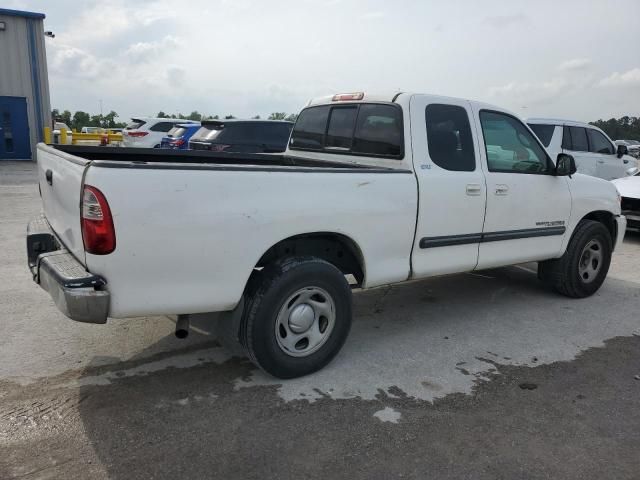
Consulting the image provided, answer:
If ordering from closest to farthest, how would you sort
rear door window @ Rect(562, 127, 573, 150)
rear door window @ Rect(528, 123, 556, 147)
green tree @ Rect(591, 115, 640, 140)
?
1. rear door window @ Rect(528, 123, 556, 147)
2. rear door window @ Rect(562, 127, 573, 150)
3. green tree @ Rect(591, 115, 640, 140)

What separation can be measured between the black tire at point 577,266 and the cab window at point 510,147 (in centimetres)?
90

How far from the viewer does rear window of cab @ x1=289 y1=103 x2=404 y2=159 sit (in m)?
4.29

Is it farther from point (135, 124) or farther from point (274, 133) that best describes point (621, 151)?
point (135, 124)

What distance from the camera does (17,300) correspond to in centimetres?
498

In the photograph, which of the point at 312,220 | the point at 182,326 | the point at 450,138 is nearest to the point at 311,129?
the point at 450,138

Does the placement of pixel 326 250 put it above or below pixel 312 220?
below

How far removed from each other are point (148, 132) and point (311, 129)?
14214 millimetres

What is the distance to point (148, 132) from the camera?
18047 millimetres

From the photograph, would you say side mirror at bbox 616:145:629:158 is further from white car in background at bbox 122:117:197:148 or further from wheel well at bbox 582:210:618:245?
white car in background at bbox 122:117:197:148

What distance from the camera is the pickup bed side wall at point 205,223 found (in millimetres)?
2871

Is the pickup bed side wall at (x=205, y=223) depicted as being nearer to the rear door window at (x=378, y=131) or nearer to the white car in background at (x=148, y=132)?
the rear door window at (x=378, y=131)

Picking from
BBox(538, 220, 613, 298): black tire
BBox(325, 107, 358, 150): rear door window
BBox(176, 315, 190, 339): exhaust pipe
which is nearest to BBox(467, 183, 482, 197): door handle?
BBox(325, 107, 358, 150): rear door window

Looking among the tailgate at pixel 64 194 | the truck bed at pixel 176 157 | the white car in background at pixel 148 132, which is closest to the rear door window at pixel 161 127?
the white car in background at pixel 148 132

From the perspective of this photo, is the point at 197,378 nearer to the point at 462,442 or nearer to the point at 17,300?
the point at 462,442
